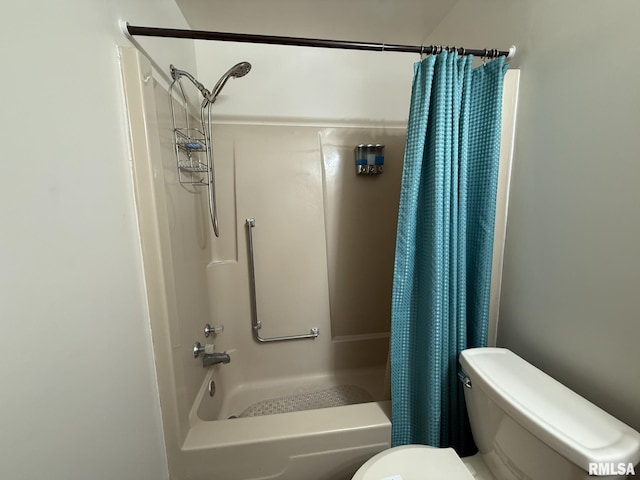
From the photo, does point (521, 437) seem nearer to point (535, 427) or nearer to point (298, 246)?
point (535, 427)

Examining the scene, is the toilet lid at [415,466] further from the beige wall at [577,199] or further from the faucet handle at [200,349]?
the faucet handle at [200,349]

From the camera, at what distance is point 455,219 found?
39.9 inches

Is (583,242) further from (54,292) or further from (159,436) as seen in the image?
(159,436)

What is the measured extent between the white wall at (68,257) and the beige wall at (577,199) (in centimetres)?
140

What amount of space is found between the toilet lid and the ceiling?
2008 millimetres

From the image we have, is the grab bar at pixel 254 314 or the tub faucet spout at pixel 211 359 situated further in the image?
the grab bar at pixel 254 314

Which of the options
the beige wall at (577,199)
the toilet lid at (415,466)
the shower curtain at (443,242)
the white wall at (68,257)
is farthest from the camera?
the shower curtain at (443,242)

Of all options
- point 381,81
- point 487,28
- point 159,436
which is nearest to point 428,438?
point 159,436

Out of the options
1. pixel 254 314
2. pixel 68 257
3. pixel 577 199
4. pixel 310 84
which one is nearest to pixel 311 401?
pixel 254 314

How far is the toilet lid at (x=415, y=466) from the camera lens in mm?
827

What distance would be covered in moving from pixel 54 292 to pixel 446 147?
3.96 ft

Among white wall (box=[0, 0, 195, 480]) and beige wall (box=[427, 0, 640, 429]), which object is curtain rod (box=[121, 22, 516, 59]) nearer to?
white wall (box=[0, 0, 195, 480])

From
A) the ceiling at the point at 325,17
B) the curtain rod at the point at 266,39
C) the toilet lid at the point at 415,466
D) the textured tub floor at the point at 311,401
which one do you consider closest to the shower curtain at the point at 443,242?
the curtain rod at the point at 266,39

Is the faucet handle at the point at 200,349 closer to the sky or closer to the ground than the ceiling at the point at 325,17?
closer to the ground
